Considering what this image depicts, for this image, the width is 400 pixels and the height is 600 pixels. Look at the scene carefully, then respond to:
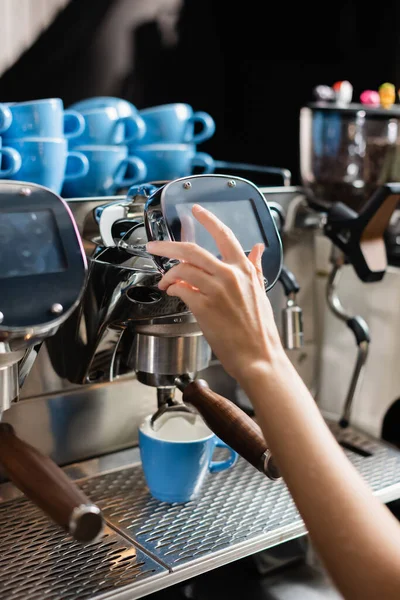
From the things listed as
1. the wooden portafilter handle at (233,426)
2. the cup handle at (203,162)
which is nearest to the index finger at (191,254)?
the wooden portafilter handle at (233,426)

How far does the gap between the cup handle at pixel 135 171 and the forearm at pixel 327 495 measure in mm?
448

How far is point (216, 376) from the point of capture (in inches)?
37.5

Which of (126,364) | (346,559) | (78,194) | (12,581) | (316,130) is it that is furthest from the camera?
(316,130)

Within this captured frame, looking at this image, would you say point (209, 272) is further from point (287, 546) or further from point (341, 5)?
point (341, 5)

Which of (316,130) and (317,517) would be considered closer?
(317,517)

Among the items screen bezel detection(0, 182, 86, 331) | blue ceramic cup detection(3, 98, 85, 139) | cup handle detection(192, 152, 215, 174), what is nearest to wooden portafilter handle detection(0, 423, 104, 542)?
screen bezel detection(0, 182, 86, 331)

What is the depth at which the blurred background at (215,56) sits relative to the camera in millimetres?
1015

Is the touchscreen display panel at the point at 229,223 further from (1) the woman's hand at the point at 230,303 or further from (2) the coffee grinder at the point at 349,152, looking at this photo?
(2) the coffee grinder at the point at 349,152

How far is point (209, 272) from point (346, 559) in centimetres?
21

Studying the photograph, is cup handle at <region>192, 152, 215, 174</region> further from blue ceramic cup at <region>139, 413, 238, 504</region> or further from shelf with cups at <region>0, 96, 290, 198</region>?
blue ceramic cup at <region>139, 413, 238, 504</region>

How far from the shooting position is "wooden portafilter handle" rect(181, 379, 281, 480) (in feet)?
1.94

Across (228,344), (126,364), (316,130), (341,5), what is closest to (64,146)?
(126,364)

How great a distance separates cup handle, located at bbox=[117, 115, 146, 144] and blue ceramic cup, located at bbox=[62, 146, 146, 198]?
2 cm

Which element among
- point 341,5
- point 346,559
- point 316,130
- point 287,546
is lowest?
point 287,546
